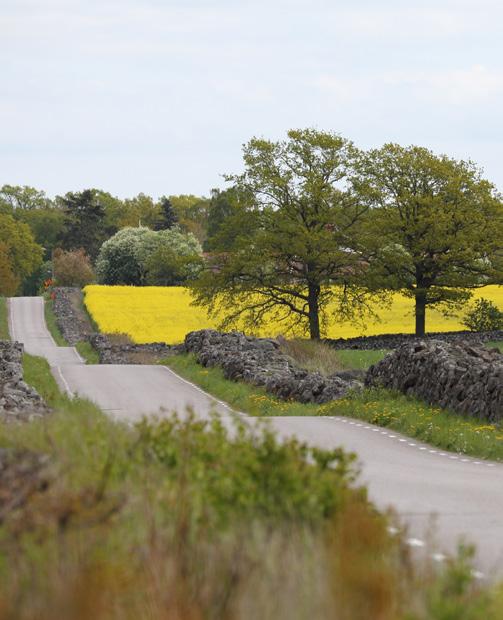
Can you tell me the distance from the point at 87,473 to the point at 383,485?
22.7 ft

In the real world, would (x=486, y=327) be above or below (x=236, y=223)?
below

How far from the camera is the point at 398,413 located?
22844 millimetres

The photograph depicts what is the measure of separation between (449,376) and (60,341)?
48.4 meters

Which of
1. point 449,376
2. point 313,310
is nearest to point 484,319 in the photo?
point 313,310

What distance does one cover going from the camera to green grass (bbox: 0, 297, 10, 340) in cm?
7131

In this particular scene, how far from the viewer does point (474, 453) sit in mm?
18391

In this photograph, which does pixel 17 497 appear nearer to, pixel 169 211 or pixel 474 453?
pixel 474 453

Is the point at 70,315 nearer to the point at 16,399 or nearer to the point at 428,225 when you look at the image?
the point at 428,225

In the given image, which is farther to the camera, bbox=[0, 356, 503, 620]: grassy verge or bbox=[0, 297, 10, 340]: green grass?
bbox=[0, 297, 10, 340]: green grass

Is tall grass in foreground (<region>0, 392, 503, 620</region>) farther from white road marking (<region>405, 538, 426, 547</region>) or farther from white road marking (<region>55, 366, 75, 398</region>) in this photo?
white road marking (<region>55, 366, 75, 398</region>)

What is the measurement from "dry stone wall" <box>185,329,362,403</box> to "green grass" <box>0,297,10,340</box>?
1004 inches

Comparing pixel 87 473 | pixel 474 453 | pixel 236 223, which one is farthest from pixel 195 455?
pixel 236 223

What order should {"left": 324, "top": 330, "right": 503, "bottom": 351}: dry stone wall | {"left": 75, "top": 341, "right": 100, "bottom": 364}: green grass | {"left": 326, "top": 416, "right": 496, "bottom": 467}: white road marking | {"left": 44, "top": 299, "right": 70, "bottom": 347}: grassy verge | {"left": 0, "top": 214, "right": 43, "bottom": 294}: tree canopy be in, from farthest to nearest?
{"left": 0, "top": 214, "right": 43, "bottom": 294}: tree canopy < {"left": 44, "top": 299, "right": 70, "bottom": 347}: grassy verge < {"left": 324, "top": 330, "right": 503, "bottom": 351}: dry stone wall < {"left": 75, "top": 341, "right": 100, "bottom": 364}: green grass < {"left": 326, "top": 416, "right": 496, "bottom": 467}: white road marking

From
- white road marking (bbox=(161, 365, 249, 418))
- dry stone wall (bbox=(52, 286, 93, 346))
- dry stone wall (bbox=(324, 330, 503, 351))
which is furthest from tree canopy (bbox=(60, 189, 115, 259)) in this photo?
white road marking (bbox=(161, 365, 249, 418))
